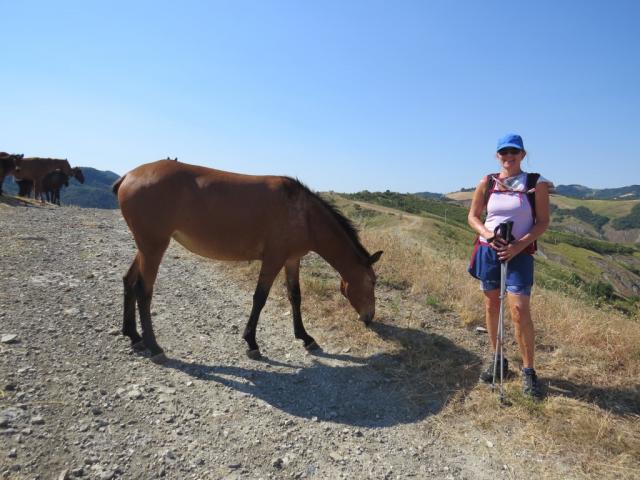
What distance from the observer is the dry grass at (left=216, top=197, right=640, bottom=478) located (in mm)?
3047

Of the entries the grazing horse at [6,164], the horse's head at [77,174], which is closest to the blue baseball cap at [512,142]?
the grazing horse at [6,164]

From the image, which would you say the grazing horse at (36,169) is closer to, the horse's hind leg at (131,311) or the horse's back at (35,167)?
the horse's back at (35,167)

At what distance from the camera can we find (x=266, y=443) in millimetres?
3197

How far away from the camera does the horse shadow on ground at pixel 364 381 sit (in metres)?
3.73

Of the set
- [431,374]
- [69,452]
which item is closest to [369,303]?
[431,374]

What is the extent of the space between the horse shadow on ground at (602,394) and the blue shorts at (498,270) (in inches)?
44.9

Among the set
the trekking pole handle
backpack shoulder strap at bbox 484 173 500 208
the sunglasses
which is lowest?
the trekking pole handle

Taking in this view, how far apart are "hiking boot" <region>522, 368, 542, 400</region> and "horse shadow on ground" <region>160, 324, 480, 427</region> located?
1.67 ft

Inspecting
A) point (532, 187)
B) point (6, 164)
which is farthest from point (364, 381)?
point (6, 164)

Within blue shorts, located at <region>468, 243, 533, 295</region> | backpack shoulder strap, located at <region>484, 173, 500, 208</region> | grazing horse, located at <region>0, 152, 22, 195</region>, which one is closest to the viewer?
blue shorts, located at <region>468, 243, 533, 295</region>

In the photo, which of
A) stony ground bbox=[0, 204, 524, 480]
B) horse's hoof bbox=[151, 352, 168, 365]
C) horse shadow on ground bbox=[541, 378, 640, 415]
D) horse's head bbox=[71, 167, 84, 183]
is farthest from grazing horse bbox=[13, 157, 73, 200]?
horse shadow on ground bbox=[541, 378, 640, 415]

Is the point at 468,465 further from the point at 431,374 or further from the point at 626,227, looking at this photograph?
the point at 626,227

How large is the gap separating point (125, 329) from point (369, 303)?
10.6 feet

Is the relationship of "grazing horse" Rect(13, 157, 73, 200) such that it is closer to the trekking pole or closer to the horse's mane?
the horse's mane
